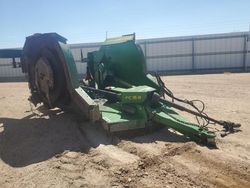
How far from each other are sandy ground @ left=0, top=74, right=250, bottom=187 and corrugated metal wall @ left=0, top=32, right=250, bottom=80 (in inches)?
699

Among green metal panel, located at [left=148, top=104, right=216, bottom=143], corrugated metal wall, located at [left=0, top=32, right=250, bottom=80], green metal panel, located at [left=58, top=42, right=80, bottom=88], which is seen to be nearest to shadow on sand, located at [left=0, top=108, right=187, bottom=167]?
green metal panel, located at [left=148, top=104, right=216, bottom=143]

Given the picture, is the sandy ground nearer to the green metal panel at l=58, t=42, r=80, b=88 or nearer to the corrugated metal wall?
the green metal panel at l=58, t=42, r=80, b=88

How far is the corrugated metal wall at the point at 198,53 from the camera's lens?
2347cm

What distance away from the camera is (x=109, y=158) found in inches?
A: 179

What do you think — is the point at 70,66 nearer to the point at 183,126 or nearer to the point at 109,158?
the point at 109,158

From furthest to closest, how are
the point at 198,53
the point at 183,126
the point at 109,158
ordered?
the point at 198,53
the point at 183,126
the point at 109,158

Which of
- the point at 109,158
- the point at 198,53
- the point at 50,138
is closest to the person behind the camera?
the point at 109,158

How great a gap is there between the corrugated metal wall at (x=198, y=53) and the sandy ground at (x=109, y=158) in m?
17.8

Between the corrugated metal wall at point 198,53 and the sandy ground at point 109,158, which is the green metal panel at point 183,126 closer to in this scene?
the sandy ground at point 109,158

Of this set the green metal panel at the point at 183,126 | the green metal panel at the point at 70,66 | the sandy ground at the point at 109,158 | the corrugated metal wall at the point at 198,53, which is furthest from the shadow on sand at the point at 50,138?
the corrugated metal wall at the point at 198,53

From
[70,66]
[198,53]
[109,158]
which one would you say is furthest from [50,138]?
[198,53]

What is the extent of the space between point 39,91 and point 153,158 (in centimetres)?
295

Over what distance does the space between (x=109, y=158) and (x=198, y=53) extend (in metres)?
20.2

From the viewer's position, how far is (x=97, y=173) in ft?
13.4
